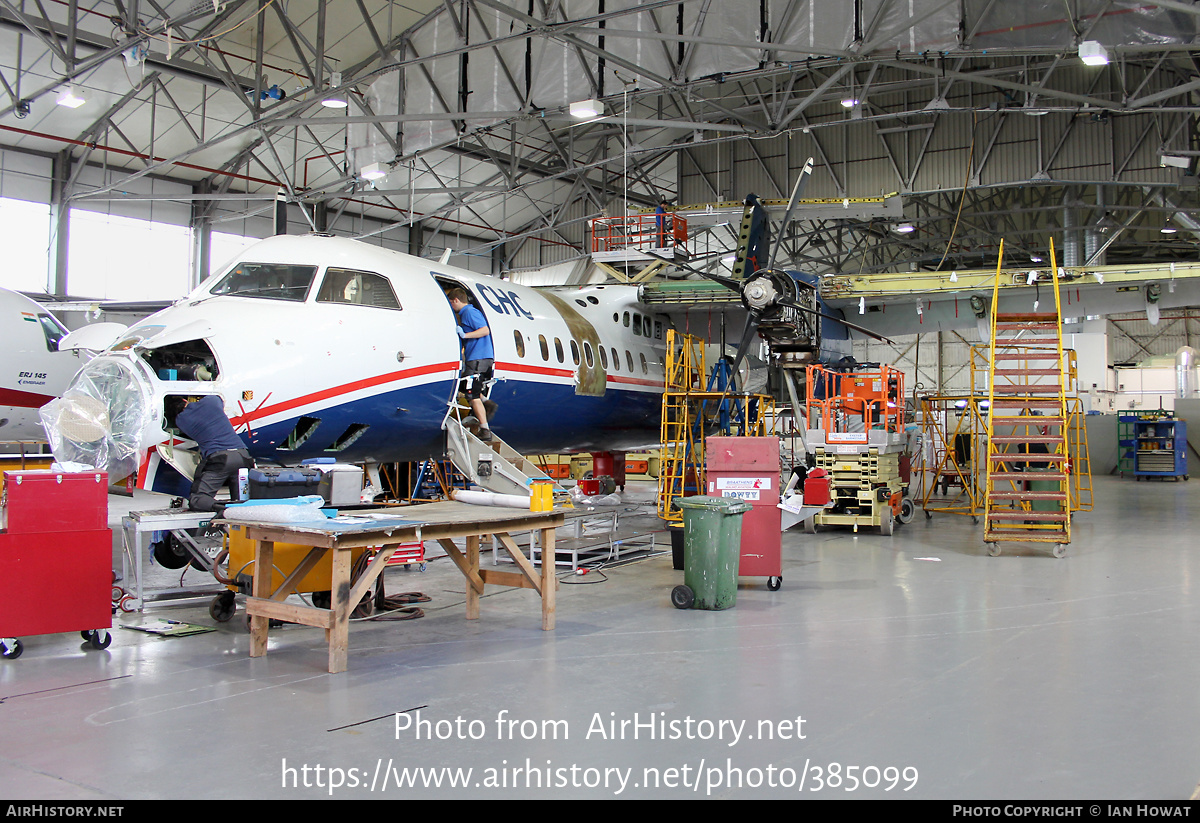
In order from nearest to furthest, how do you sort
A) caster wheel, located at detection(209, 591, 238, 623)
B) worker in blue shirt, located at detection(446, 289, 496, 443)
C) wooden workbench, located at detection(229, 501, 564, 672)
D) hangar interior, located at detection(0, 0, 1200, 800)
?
hangar interior, located at detection(0, 0, 1200, 800) → wooden workbench, located at detection(229, 501, 564, 672) → caster wheel, located at detection(209, 591, 238, 623) → worker in blue shirt, located at detection(446, 289, 496, 443)

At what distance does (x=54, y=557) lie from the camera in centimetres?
627

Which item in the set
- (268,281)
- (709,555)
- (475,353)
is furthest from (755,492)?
(268,281)

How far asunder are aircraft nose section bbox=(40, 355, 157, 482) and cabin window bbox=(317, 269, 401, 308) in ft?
7.19

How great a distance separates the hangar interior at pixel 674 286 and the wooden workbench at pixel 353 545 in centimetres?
36

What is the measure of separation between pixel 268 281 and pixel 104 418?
7.89ft

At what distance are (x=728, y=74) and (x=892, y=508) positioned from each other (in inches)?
340

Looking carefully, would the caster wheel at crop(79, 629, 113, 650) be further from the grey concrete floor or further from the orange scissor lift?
the orange scissor lift

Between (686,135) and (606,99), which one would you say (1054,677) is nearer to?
(606,99)

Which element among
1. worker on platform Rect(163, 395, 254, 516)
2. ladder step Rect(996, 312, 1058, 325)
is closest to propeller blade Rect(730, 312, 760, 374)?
ladder step Rect(996, 312, 1058, 325)

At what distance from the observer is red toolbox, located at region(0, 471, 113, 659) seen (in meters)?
6.14

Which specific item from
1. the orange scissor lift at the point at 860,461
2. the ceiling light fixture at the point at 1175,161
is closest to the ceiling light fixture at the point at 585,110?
the orange scissor lift at the point at 860,461

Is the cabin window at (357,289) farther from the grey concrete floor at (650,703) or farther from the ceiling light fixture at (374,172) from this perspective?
the ceiling light fixture at (374,172)

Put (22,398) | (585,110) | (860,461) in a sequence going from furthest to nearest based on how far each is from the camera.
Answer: (585,110)
(22,398)
(860,461)

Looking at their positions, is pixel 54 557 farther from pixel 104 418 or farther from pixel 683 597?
pixel 683 597
